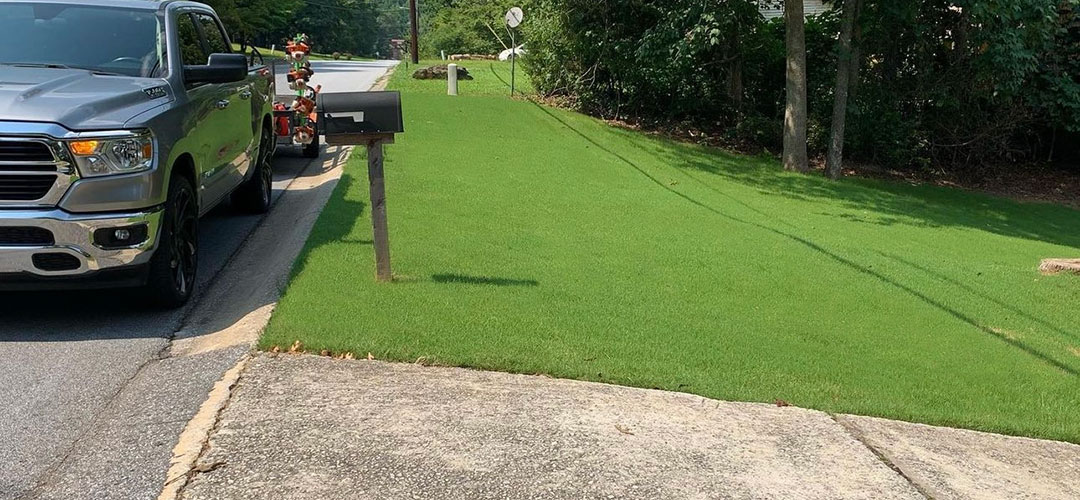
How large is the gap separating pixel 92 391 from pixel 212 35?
13.9ft

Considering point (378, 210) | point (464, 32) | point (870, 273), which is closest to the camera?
point (378, 210)

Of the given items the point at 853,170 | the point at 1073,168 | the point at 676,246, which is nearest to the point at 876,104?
the point at 853,170

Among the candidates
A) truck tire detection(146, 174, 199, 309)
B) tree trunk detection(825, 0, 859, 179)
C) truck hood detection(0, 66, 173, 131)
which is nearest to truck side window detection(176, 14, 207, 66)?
truck hood detection(0, 66, 173, 131)

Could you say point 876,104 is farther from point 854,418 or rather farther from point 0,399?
point 0,399

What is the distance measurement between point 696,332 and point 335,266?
274 centimetres

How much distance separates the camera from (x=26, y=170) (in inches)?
188

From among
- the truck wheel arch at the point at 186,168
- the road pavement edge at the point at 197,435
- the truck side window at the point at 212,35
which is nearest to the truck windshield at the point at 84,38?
the truck wheel arch at the point at 186,168

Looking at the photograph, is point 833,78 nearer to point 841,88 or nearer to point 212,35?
point 841,88

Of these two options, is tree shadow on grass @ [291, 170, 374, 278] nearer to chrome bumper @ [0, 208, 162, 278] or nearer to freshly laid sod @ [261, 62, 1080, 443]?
freshly laid sod @ [261, 62, 1080, 443]

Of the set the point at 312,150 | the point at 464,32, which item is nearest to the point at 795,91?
the point at 312,150

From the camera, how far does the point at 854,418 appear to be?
469 cm

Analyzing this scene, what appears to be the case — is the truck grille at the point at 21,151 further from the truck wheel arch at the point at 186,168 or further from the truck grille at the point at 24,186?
the truck wheel arch at the point at 186,168

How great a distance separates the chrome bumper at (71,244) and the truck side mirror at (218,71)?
1.34 meters

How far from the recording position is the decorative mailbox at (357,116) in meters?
5.71
